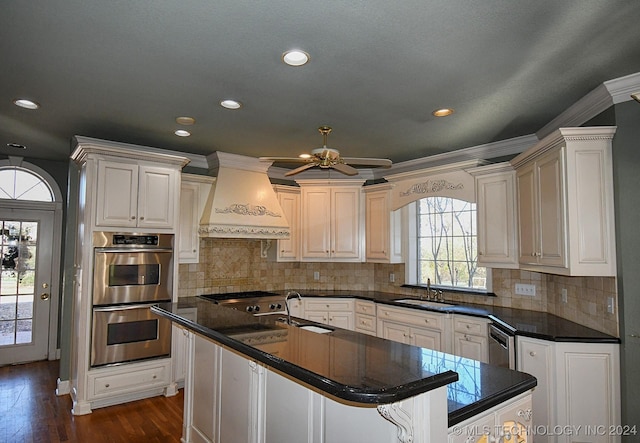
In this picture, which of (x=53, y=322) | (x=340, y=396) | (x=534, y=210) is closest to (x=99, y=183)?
(x=53, y=322)

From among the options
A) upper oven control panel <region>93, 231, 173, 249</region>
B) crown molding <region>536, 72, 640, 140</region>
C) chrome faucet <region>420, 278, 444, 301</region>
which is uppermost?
crown molding <region>536, 72, 640, 140</region>

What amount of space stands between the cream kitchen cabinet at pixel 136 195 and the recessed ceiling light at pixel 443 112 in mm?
2631

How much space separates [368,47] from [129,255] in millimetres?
3007

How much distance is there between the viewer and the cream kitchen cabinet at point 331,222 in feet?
17.4

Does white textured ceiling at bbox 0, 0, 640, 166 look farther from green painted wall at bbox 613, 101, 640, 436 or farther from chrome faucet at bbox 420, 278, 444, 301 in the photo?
chrome faucet at bbox 420, 278, 444, 301

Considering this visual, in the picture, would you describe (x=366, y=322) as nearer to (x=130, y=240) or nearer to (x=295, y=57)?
(x=130, y=240)

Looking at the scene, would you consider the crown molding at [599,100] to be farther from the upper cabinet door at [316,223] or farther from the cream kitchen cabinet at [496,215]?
the upper cabinet door at [316,223]

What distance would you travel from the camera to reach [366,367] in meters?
1.46

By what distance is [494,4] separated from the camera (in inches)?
70.6

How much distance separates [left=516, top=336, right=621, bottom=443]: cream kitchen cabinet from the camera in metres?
2.66

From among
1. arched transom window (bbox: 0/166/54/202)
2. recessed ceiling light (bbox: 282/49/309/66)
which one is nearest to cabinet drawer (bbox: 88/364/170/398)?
arched transom window (bbox: 0/166/54/202)

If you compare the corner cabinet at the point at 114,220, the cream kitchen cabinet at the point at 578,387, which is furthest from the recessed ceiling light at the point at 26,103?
the cream kitchen cabinet at the point at 578,387

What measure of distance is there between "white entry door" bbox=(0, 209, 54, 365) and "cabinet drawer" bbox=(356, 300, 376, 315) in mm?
4130

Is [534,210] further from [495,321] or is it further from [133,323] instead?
[133,323]
